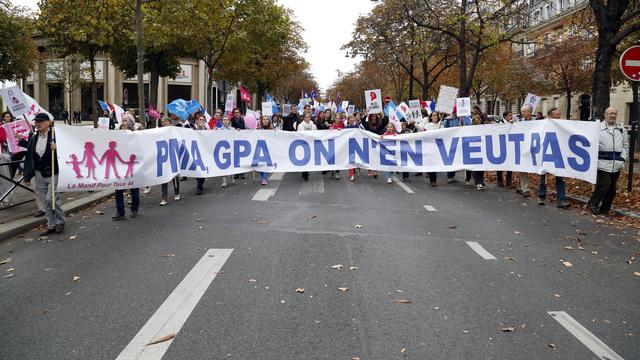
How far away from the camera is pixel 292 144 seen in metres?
14.7

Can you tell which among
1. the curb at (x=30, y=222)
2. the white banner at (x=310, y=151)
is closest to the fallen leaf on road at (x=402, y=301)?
the white banner at (x=310, y=151)

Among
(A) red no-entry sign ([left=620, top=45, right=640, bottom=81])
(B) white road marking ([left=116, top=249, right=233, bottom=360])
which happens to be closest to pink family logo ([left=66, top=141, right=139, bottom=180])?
(B) white road marking ([left=116, top=249, right=233, bottom=360])

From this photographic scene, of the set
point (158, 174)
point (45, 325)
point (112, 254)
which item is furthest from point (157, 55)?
point (45, 325)

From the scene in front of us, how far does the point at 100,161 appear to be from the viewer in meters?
9.56

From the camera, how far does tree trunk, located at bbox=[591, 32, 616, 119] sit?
45.5 ft

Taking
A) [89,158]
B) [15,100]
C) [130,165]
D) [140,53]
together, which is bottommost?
[130,165]

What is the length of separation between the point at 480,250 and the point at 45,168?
255 inches

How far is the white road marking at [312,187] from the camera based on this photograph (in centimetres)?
1300

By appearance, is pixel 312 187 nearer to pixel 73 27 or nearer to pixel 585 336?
pixel 585 336

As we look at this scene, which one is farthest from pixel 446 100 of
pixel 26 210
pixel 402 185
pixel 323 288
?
pixel 323 288

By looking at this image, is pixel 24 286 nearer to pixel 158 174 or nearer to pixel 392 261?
pixel 392 261

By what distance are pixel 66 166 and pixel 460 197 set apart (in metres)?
7.86

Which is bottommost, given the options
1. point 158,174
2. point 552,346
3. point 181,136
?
point 552,346

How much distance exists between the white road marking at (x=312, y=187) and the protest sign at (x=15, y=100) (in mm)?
5745
